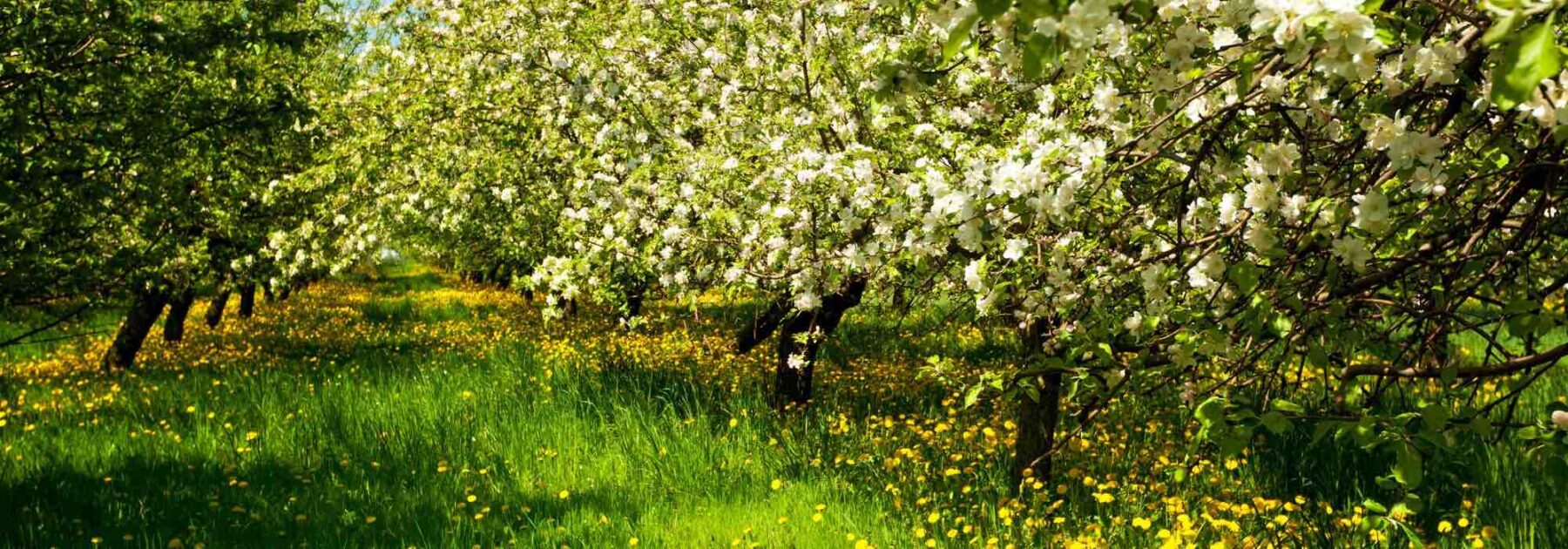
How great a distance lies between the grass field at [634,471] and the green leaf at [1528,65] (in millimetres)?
2173

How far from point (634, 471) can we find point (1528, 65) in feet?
19.4

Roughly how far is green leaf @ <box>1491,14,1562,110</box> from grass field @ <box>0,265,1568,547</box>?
85.5 inches

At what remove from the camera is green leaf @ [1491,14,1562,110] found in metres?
1.24

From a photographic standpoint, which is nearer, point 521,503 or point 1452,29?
point 1452,29

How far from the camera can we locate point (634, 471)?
6.56 m

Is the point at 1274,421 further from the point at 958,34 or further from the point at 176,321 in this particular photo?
the point at 176,321

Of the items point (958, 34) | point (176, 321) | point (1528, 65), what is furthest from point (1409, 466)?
point (176, 321)

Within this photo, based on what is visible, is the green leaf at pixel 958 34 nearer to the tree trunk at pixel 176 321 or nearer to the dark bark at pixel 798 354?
the dark bark at pixel 798 354

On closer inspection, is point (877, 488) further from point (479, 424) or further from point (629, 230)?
point (479, 424)

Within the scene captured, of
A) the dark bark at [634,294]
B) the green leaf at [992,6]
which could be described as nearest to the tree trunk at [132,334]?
the dark bark at [634,294]

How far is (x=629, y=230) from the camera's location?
6.75 m

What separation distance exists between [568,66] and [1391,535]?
20.0 feet

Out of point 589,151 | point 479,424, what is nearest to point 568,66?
point 589,151

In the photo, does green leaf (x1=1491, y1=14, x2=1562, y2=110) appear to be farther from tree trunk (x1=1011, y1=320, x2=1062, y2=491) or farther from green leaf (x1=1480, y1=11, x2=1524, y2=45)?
tree trunk (x1=1011, y1=320, x2=1062, y2=491)
